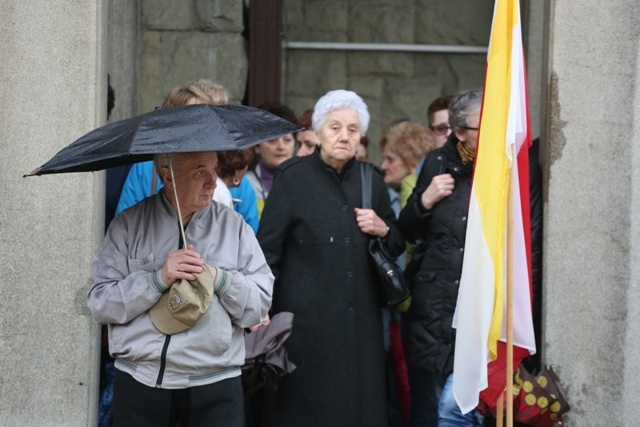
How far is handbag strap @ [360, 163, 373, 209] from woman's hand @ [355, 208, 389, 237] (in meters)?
0.06

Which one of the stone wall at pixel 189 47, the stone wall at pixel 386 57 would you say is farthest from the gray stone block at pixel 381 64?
the stone wall at pixel 189 47

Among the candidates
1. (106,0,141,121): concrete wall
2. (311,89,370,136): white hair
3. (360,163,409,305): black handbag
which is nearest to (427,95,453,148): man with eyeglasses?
(311,89,370,136): white hair

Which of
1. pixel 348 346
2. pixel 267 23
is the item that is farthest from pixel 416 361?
pixel 267 23

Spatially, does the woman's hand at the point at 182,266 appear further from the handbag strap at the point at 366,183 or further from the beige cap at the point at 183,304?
the handbag strap at the point at 366,183

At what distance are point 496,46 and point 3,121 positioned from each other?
243cm

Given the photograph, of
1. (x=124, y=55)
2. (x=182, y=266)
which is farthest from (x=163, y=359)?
(x=124, y=55)

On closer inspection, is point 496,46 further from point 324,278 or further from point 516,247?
point 324,278

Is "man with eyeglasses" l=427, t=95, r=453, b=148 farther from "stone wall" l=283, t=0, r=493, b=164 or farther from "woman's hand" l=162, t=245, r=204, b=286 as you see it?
"woman's hand" l=162, t=245, r=204, b=286

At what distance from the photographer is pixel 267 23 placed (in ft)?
27.2

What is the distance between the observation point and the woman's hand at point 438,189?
19.8 ft

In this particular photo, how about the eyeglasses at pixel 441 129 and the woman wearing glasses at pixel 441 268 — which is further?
the eyeglasses at pixel 441 129

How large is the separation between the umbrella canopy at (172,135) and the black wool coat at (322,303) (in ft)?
4.90

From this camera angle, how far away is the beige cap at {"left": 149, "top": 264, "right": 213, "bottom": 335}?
459 centimetres

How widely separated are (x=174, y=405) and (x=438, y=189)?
6.27 ft
